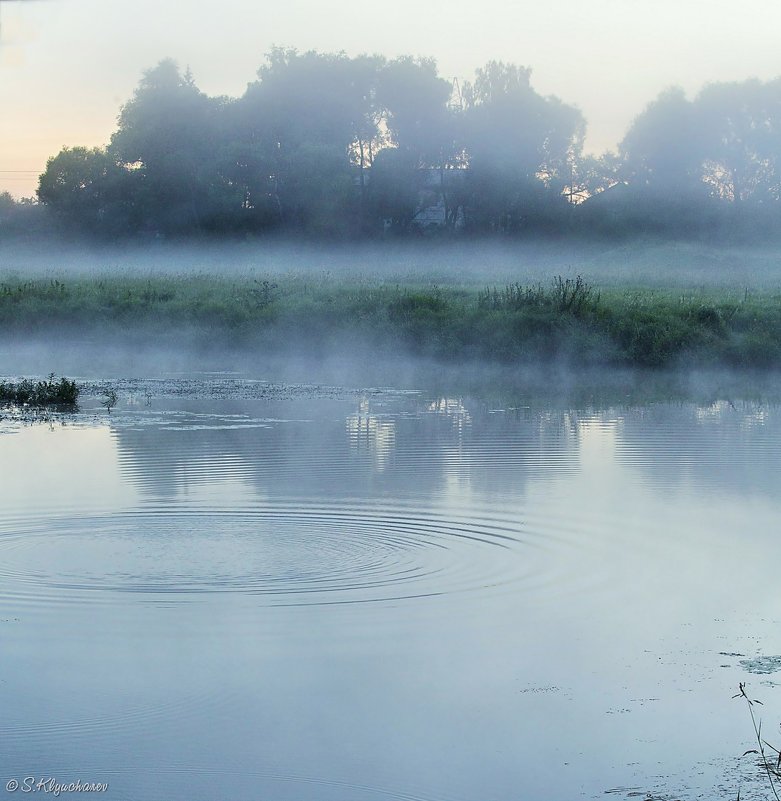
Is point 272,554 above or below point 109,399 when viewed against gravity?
below

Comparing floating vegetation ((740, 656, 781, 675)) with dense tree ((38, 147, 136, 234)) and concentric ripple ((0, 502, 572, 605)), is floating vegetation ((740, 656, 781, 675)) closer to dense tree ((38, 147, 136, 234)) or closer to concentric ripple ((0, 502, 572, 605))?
concentric ripple ((0, 502, 572, 605))

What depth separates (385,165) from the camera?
186 feet

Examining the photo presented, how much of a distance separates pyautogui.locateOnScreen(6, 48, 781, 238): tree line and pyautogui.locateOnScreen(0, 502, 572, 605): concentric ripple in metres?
46.4

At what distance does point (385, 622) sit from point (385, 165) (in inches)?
2021

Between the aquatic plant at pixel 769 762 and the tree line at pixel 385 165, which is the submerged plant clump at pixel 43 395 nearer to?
the aquatic plant at pixel 769 762

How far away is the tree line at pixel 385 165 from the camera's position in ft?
183

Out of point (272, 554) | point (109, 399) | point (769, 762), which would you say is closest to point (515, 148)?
point (109, 399)

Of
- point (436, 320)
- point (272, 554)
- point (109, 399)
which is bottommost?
point (272, 554)

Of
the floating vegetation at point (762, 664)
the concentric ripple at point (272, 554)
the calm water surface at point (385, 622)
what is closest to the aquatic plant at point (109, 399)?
the calm water surface at point (385, 622)

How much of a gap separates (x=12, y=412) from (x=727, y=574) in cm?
1122

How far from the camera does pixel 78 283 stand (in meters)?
33.3

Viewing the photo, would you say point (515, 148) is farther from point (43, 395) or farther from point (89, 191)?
point (43, 395)

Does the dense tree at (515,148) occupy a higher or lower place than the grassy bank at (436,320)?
higher

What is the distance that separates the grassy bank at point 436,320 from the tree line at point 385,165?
25.4 m
